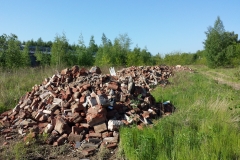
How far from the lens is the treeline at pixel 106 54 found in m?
17.4

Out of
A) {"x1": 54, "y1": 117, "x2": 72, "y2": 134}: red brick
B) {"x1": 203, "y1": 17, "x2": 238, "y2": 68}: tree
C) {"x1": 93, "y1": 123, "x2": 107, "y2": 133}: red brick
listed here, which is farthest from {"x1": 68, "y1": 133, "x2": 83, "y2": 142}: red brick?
{"x1": 203, "y1": 17, "x2": 238, "y2": 68}: tree

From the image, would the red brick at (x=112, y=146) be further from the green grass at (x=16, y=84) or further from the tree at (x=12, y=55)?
the tree at (x=12, y=55)

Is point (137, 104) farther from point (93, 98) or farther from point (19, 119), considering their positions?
point (19, 119)

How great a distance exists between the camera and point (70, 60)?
22.6 m

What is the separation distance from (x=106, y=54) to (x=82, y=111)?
1920cm

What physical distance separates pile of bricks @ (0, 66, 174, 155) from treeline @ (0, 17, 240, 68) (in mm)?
11010

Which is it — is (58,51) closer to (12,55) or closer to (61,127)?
(12,55)

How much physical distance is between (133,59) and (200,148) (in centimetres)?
2311

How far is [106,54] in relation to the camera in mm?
A: 24734

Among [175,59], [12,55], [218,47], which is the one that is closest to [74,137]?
[12,55]

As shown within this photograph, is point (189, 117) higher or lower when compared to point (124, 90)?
lower

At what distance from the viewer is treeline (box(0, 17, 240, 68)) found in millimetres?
17375

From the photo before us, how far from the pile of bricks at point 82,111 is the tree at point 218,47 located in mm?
29205

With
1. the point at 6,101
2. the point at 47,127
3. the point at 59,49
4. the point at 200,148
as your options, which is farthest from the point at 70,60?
the point at 200,148
